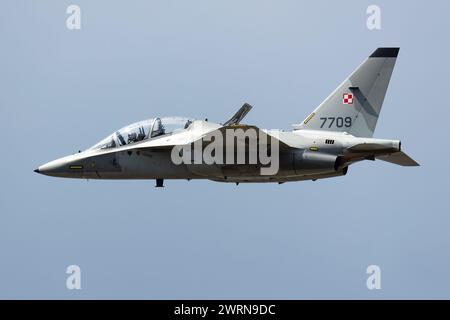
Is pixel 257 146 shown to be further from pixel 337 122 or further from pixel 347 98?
pixel 347 98

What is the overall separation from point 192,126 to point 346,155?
4979 millimetres

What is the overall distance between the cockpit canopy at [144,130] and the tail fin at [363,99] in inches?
166

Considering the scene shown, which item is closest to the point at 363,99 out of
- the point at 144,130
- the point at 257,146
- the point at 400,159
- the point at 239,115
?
the point at 400,159

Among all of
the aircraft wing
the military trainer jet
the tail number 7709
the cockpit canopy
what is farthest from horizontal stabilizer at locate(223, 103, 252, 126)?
the tail number 7709

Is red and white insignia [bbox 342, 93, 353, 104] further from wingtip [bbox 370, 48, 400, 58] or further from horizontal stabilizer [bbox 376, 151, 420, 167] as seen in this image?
horizontal stabilizer [bbox 376, 151, 420, 167]

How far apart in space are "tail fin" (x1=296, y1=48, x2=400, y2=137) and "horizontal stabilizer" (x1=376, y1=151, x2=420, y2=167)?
2.89 feet

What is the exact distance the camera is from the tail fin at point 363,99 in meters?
39.3

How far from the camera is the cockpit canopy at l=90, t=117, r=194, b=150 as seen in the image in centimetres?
3988

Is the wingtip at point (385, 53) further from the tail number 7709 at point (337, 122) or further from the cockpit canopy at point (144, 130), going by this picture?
the cockpit canopy at point (144, 130)

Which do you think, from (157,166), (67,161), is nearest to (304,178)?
(157,166)

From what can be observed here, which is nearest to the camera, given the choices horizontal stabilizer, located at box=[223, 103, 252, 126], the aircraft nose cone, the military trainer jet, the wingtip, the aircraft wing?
the aircraft wing

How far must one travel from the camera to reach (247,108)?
38062mm

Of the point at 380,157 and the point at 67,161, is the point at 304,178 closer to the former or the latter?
the point at 380,157

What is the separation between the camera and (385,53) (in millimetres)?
39531
